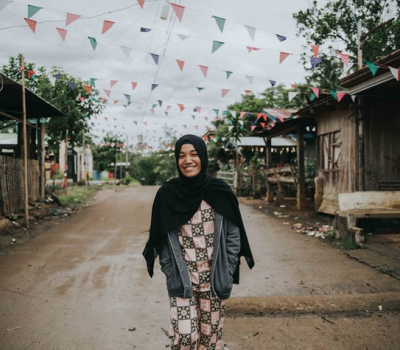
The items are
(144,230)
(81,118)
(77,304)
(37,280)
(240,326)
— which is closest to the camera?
(240,326)

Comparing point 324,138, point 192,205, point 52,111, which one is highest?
point 52,111

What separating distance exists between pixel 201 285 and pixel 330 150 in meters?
9.24

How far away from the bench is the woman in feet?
17.7

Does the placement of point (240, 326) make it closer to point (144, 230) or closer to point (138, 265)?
point (138, 265)

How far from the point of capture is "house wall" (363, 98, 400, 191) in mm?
9055

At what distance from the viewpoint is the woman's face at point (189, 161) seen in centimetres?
252

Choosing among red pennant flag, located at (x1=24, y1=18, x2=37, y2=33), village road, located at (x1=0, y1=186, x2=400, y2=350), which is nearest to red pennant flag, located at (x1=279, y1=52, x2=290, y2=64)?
village road, located at (x1=0, y1=186, x2=400, y2=350)

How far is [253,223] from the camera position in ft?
35.2

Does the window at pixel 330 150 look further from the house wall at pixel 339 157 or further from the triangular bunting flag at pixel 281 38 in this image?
the triangular bunting flag at pixel 281 38

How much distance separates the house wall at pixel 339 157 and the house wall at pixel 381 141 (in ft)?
1.11

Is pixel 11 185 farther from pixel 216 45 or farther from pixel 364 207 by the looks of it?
pixel 364 207

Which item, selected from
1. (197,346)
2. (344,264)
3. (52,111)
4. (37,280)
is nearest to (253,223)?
(344,264)

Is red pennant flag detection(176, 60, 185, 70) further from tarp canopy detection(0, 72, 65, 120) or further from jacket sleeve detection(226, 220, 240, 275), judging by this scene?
jacket sleeve detection(226, 220, 240, 275)

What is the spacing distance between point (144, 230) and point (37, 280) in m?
4.33
